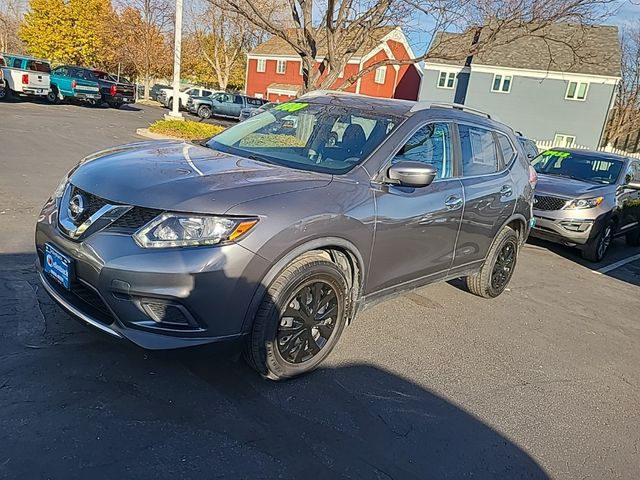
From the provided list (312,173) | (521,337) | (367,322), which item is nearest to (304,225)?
(312,173)

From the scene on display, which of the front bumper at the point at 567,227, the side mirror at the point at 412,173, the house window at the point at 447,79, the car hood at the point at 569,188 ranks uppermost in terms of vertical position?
the house window at the point at 447,79

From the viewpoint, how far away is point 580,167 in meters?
9.08

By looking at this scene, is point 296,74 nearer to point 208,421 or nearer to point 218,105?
point 218,105

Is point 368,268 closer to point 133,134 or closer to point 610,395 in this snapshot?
point 610,395

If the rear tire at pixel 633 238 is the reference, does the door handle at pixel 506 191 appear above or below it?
above

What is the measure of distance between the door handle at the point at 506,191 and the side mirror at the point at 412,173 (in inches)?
68.4

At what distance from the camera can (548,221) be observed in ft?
25.6

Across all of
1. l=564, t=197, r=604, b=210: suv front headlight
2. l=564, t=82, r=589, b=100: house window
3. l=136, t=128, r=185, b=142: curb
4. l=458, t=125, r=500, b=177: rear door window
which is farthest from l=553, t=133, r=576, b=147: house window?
l=458, t=125, r=500, b=177: rear door window

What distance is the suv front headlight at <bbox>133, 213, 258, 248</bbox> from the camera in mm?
2750

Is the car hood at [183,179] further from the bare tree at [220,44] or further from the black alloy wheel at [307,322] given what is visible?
the bare tree at [220,44]

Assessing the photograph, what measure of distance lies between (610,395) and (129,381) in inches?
133

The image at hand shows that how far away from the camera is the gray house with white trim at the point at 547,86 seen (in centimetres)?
3175

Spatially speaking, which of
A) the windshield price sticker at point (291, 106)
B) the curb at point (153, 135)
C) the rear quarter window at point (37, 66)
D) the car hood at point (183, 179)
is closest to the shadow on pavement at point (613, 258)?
the windshield price sticker at point (291, 106)

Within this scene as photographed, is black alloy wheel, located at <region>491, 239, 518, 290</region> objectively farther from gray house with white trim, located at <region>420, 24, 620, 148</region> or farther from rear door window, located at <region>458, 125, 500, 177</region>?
gray house with white trim, located at <region>420, 24, 620, 148</region>
